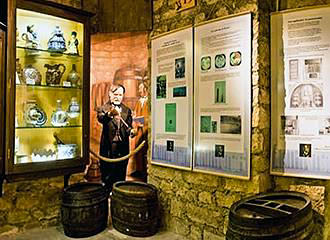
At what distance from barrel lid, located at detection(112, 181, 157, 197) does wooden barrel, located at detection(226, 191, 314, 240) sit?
1.11 m

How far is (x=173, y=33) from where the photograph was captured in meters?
3.28

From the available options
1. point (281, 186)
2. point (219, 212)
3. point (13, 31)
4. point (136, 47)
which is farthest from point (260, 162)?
point (136, 47)

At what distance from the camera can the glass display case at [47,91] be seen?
2.79 m

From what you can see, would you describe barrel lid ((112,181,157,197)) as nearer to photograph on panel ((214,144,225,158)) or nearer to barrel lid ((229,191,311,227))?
photograph on panel ((214,144,225,158))

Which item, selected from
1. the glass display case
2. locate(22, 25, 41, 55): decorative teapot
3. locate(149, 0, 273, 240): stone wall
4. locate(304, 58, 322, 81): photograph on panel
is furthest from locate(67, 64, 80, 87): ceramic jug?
locate(304, 58, 322, 81): photograph on panel

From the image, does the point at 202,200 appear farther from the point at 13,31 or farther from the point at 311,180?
the point at 13,31

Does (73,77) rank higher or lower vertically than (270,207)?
higher

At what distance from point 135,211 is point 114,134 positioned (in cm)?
169

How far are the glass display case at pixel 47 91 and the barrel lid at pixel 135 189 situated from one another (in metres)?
Result: 0.45

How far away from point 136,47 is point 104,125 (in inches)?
48.7

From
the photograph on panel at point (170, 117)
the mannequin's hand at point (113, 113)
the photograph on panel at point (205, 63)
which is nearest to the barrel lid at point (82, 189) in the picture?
the photograph on panel at point (170, 117)

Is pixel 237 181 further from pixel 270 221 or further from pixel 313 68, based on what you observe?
pixel 313 68

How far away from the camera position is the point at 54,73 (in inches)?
129

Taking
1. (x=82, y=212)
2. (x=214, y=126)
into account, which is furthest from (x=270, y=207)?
(x=82, y=212)
